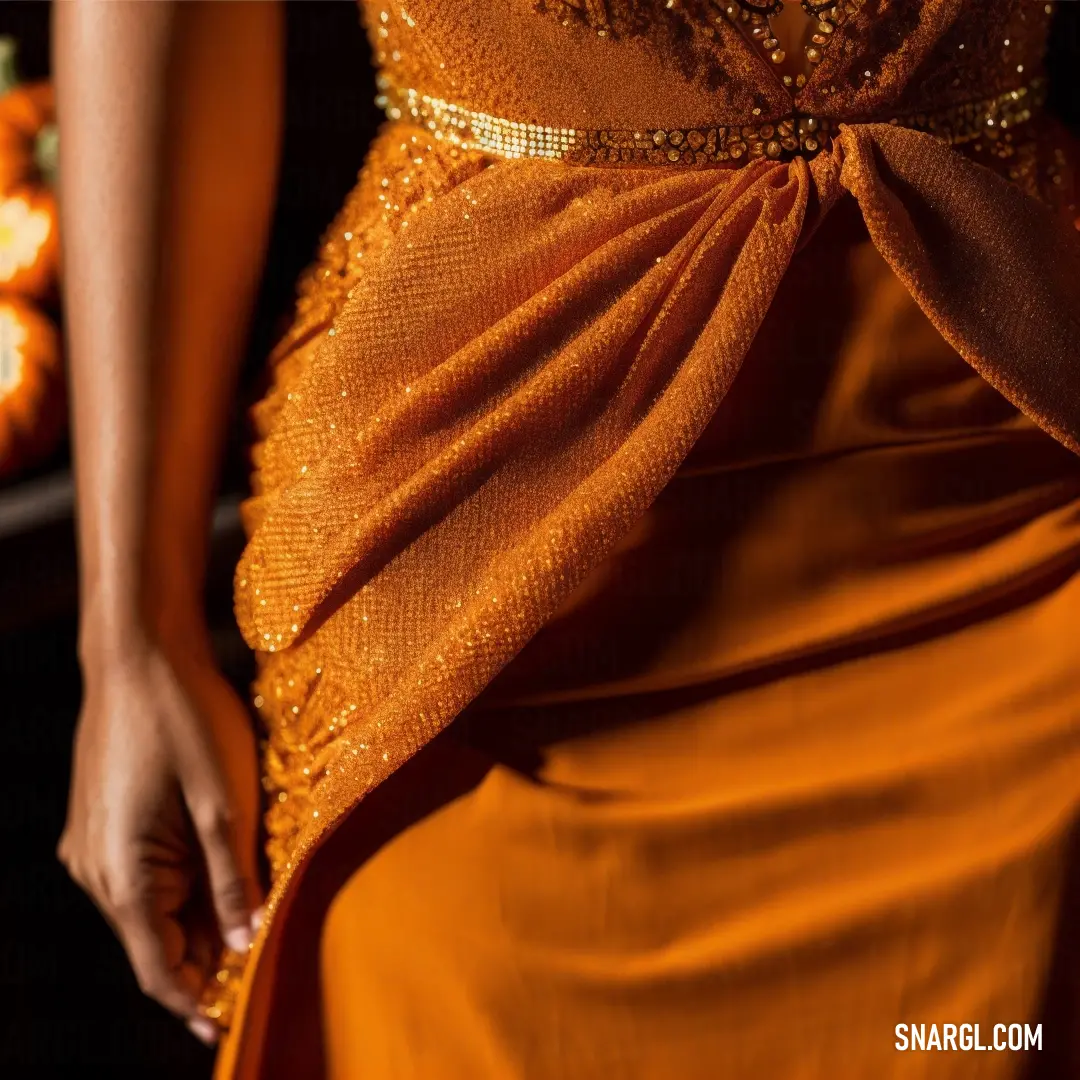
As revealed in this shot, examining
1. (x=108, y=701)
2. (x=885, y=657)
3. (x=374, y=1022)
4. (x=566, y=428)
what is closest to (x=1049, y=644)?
(x=885, y=657)

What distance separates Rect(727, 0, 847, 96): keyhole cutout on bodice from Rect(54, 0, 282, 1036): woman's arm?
0.86ft

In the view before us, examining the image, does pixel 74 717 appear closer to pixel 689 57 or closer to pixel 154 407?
pixel 154 407

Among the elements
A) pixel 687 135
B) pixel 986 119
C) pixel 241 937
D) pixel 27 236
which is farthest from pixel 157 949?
pixel 27 236

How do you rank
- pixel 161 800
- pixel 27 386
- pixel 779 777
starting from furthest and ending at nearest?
pixel 27 386 < pixel 161 800 < pixel 779 777

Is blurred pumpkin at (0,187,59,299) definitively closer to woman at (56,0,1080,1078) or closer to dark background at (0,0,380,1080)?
dark background at (0,0,380,1080)

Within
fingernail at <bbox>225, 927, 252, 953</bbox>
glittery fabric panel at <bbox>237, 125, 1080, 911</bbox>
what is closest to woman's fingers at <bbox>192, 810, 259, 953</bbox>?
fingernail at <bbox>225, 927, 252, 953</bbox>

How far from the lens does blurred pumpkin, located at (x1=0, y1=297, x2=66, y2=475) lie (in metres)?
1.03

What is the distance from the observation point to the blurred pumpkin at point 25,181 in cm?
107

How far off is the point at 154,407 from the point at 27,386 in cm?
51

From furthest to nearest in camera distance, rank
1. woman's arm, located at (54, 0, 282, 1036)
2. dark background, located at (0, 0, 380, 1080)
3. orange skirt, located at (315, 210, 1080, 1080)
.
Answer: dark background, located at (0, 0, 380, 1080) → woman's arm, located at (54, 0, 282, 1036) → orange skirt, located at (315, 210, 1080, 1080)

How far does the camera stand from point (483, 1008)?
1.58ft

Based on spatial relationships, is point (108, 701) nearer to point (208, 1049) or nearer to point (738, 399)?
point (738, 399)

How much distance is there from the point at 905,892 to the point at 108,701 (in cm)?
39

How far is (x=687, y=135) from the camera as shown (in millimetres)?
520
